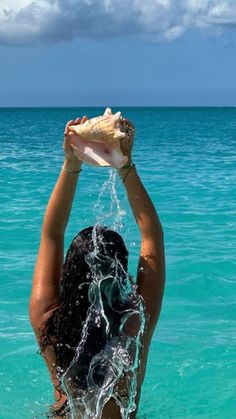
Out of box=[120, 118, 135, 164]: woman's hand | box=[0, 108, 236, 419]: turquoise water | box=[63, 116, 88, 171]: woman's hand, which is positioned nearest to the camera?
box=[120, 118, 135, 164]: woman's hand

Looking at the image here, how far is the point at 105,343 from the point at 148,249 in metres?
0.45

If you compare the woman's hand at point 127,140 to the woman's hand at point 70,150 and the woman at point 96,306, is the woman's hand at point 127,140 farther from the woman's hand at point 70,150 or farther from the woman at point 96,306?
the woman's hand at point 70,150

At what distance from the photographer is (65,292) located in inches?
98.5

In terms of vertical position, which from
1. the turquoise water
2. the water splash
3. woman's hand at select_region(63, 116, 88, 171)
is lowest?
the turquoise water

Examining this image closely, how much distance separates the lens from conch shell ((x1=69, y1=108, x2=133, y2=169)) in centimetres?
254

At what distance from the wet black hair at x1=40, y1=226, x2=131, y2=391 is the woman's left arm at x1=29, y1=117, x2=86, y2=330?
0.36 feet

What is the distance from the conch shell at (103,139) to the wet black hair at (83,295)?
0.86 feet

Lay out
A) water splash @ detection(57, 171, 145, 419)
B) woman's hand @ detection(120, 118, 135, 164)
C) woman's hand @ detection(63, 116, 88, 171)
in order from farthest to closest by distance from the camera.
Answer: woman's hand @ detection(63, 116, 88, 171)
woman's hand @ detection(120, 118, 135, 164)
water splash @ detection(57, 171, 145, 419)

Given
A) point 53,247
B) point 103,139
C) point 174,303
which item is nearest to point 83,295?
point 53,247

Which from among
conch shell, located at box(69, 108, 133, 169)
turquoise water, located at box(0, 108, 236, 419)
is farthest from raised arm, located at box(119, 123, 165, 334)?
turquoise water, located at box(0, 108, 236, 419)

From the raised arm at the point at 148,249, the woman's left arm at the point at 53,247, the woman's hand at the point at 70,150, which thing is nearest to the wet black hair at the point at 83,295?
the woman's left arm at the point at 53,247

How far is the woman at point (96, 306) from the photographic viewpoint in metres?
2.46

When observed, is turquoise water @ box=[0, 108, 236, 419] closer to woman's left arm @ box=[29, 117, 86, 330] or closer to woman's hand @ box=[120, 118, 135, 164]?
woman's left arm @ box=[29, 117, 86, 330]

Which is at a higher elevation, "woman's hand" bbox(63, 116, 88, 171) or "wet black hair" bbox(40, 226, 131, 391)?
"woman's hand" bbox(63, 116, 88, 171)
